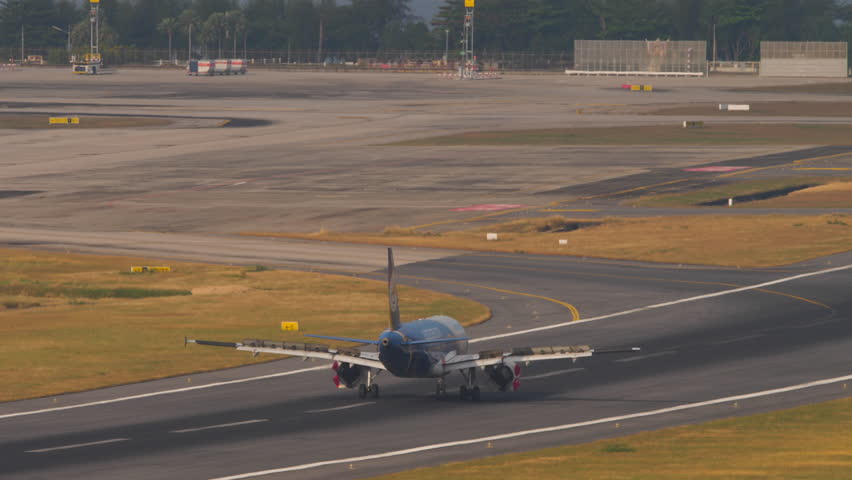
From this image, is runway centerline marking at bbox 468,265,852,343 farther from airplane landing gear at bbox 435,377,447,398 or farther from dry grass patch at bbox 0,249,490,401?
airplane landing gear at bbox 435,377,447,398

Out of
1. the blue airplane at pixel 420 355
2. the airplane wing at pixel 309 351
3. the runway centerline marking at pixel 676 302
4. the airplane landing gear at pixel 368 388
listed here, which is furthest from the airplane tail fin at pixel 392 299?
the runway centerline marking at pixel 676 302

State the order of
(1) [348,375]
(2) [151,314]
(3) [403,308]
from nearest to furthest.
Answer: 1. (1) [348,375]
2. (2) [151,314]
3. (3) [403,308]

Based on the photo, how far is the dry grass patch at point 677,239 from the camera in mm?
89438

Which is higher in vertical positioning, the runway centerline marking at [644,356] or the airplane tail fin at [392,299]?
the airplane tail fin at [392,299]

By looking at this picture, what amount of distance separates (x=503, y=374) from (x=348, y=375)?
17.8 feet

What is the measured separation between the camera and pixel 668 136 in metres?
178

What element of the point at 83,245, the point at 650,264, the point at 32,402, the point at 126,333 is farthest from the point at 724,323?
the point at 83,245

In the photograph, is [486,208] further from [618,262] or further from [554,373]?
[554,373]

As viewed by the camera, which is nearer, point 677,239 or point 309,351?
point 309,351

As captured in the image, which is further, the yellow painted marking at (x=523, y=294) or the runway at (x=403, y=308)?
the yellow painted marking at (x=523, y=294)

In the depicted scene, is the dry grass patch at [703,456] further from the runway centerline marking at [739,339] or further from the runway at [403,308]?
the runway centerline marking at [739,339]

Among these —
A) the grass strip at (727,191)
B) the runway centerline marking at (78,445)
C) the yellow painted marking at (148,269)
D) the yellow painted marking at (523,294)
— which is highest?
the grass strip at (727,191)

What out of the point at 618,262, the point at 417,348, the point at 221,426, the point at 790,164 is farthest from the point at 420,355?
the point at 790,164

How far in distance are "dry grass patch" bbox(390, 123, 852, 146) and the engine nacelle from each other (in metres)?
124
